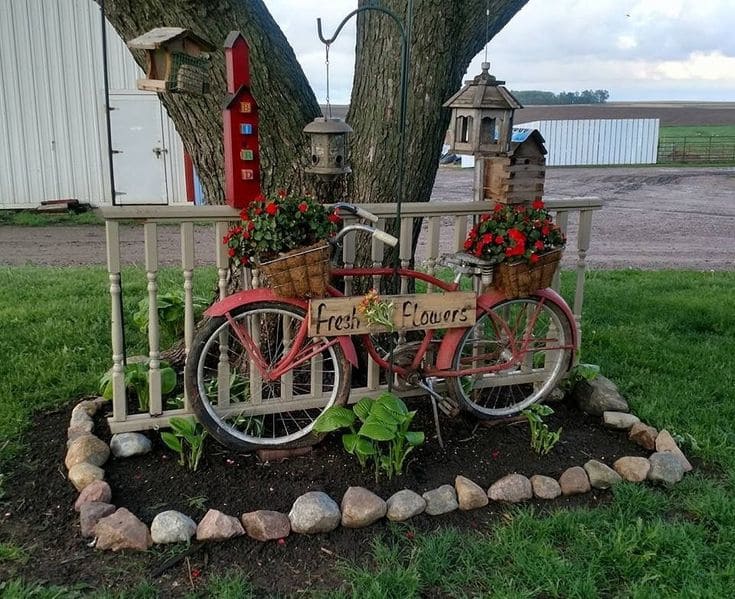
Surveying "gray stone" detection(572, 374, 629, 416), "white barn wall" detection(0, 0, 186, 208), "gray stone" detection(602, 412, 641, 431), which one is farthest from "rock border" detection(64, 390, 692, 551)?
"white barn wall" detection(0, 0, 186, 208)

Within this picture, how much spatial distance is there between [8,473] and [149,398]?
70 centimetres

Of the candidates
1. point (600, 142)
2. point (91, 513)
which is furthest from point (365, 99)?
point (600, 142)

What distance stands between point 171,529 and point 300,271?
46.2 inches

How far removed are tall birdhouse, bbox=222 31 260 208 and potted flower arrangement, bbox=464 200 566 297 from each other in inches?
44.1

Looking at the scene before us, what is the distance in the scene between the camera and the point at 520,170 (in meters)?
4.01

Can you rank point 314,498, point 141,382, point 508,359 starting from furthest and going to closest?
point 508,359 → point 141,382 → point 314,498

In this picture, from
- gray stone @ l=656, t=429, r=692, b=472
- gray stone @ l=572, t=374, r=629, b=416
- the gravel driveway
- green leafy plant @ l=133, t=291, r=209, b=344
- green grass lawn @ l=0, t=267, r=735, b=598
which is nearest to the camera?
green grass lawn @ l=0, t=267, r=735, b=598

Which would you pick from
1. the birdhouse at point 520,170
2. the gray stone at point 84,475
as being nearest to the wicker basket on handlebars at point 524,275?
the birdhouse at point 520,170

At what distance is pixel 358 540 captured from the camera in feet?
10.4

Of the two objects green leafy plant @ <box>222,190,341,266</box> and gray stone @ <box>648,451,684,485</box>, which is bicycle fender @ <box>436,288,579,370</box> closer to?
green leafy plant @ <box>222,190,341,266</box>

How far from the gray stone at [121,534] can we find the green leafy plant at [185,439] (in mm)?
498

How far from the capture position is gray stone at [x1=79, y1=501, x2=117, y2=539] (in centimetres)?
312

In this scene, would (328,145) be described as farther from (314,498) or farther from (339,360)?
(314,498)

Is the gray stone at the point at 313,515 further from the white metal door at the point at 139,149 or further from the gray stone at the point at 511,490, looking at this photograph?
the white metal door at the point at 139,149
